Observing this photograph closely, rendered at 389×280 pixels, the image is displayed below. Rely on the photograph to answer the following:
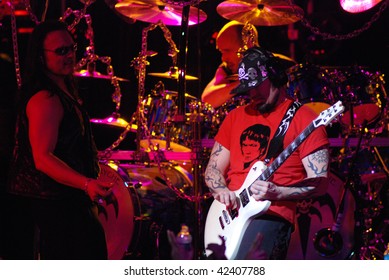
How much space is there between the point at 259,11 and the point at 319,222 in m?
1.89

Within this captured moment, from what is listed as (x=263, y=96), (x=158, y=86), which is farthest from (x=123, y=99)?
(x=263, y=96)

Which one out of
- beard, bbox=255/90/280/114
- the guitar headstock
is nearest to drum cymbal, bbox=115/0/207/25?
beard, bbox=255/90/280/114

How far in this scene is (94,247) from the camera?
3.79 metres

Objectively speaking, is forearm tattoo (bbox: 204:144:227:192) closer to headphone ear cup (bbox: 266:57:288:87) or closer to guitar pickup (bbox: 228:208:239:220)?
guitar pickup (bbox: 228:208:239:220)

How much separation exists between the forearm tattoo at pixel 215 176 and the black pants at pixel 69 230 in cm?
72

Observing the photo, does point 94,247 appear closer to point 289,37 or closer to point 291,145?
point 291,145

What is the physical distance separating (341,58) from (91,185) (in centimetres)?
494

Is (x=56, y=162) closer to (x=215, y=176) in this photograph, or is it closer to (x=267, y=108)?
(x=215, y=176)

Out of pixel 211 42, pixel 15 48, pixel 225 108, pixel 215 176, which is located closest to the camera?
pixel 215 176

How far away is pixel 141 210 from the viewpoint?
632 cm

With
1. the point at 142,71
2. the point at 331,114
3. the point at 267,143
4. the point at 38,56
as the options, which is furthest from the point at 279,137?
the point at 142,71

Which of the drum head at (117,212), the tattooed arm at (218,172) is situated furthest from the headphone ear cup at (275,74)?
the drum head at (117,212)

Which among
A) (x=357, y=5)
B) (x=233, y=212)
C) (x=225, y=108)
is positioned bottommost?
(x=233, y=212)

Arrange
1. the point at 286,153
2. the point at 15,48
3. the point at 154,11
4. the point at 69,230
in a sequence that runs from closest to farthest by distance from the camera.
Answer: the point at 69,230 → the point at 286,153 → the point at 15,48 → the point at 154,11
